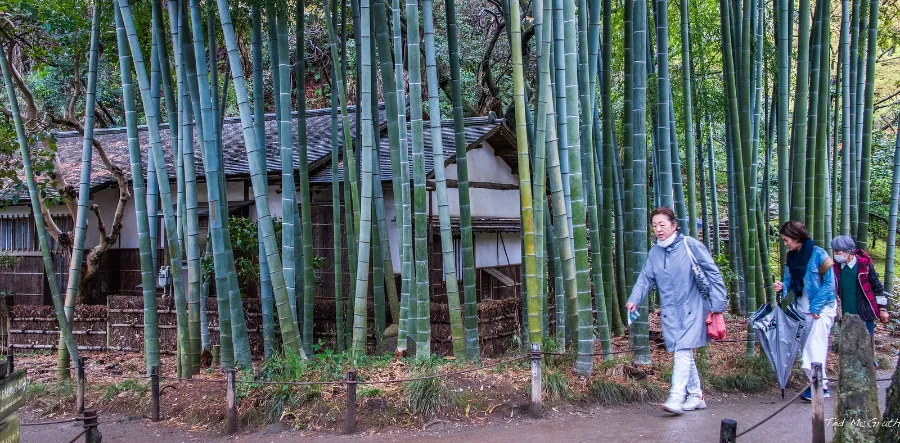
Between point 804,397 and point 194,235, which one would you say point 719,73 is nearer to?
point 804,397

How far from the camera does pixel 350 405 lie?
15.3 feet

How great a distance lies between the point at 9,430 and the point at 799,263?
4.51m

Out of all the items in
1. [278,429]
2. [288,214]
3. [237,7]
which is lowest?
[278,429]

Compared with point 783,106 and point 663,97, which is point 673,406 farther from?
point 783,106

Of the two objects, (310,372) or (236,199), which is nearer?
(310,372)

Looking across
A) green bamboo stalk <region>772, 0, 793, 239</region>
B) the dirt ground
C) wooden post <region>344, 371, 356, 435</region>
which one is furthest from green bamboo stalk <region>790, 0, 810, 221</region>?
wooden post <region>344, 371, 356, 435</region>

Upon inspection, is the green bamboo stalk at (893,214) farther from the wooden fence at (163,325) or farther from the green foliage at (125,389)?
the green foliage at (125,389)

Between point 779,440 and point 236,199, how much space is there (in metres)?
7.88

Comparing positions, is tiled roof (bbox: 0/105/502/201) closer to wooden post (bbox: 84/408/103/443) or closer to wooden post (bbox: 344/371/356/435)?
wooden post (bbox: 344/371/356/435)

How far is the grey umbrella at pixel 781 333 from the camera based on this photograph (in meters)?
4.81

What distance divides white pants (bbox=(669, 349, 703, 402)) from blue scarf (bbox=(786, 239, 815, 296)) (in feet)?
3.13

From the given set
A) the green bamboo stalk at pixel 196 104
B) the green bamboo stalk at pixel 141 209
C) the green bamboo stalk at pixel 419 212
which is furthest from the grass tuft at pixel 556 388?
the green bamboo stalk at pixel 141 209

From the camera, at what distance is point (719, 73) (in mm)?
11086

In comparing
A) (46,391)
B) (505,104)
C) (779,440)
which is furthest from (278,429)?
(505,104)
